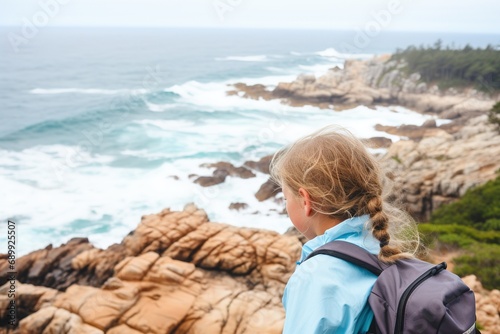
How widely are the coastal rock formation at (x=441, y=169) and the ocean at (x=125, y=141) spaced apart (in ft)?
17.2

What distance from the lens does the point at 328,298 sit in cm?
126

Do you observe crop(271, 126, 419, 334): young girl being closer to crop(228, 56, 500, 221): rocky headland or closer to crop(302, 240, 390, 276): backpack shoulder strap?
crop(302, 240, 390, 276): backpack shoulder strap

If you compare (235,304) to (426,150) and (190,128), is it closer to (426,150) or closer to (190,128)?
(426,150)

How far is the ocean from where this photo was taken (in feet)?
55.6

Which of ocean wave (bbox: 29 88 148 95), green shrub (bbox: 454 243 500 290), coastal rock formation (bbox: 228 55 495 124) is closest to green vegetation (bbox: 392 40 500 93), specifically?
coastal rock formation (bbox: 228 55 495 124)

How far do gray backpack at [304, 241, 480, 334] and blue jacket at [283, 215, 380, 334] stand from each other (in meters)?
0.03

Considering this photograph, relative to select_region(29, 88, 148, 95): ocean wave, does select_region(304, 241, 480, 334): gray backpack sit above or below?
above

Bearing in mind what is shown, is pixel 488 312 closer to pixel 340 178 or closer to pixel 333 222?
pixel 333 222

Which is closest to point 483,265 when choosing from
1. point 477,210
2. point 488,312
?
point 488,312

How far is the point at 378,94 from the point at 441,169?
27451mm

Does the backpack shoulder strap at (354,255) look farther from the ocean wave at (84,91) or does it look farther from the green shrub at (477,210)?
the ocean wave at (84,91)

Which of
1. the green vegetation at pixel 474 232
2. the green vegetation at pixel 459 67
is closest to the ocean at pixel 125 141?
the green vegetation at pixel 474 232

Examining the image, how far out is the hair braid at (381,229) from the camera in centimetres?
144

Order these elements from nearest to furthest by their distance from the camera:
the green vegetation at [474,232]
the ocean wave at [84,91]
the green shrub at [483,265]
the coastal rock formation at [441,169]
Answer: the green shrub at [483,265] < the green vegetation at [474,232] < the coastal rock formation at [441,169] < the ocean wave at [84,91]
